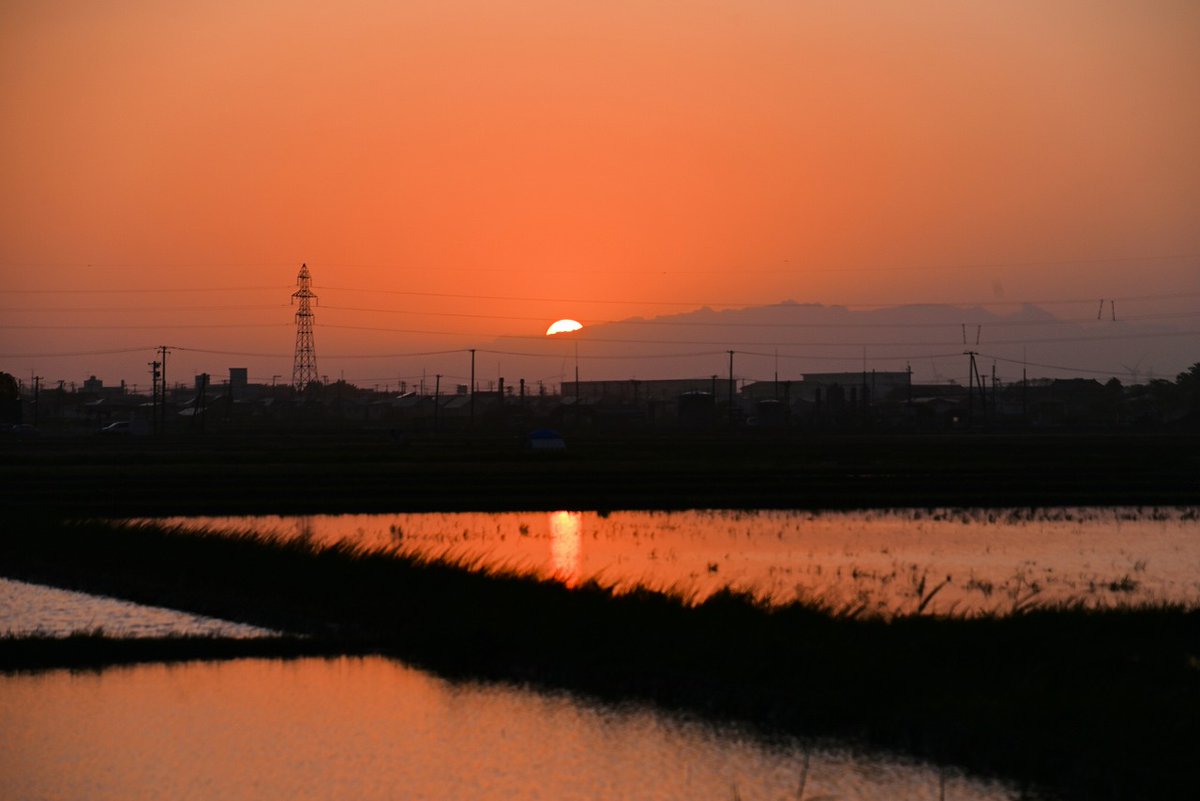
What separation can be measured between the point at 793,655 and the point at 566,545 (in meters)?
15.5

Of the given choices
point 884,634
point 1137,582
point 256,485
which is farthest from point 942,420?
point 884,634

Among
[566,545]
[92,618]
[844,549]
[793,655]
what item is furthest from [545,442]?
[793,655]

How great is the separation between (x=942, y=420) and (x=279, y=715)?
5120 inches

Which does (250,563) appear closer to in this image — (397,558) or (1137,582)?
(397,558)

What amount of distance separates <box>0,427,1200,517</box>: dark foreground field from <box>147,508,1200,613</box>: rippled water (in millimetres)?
3285

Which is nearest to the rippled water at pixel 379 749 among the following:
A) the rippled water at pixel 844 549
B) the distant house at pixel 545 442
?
the rippled water at pixel 844 549

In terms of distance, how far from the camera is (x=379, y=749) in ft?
46.8

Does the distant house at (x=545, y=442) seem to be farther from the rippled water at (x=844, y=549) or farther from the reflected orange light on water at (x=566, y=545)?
the rippled water at (x=844, y=549)

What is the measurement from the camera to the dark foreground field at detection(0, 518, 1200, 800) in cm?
1290

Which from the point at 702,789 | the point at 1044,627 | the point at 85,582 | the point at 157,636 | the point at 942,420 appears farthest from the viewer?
the point at 942,420

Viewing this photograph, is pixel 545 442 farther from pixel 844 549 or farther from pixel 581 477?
pixel 844 549

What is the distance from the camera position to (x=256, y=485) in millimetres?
48219

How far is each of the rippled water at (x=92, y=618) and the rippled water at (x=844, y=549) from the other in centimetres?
557

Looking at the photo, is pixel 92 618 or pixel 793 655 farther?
pixel 92 618
